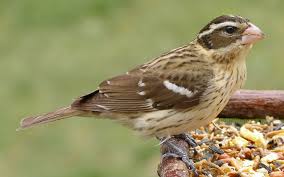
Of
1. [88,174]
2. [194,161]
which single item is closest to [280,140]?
[194,161]

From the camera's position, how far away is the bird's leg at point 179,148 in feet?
19.0

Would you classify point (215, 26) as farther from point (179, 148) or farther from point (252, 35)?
point (179, 148)

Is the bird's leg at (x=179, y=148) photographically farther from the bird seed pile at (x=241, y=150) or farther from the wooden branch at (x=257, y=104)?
the wooden branch at (x=257, y=104)

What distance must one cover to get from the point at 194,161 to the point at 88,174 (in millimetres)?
3142

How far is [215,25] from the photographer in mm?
6289

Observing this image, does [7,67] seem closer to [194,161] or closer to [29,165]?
[29,165]

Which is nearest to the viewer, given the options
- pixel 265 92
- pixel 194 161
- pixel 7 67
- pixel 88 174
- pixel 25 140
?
pixel 194 161

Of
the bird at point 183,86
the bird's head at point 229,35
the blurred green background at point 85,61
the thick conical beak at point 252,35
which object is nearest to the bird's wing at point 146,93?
the bird at point 183,86

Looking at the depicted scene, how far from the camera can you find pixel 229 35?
629 centimetres

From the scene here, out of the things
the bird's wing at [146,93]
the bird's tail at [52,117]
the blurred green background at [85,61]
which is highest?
the bird's wing at [146,93]

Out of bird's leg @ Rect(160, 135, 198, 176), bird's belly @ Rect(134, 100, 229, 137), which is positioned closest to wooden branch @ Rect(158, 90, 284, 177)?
bird's belly @ Rect(134, 100, 229, 137)

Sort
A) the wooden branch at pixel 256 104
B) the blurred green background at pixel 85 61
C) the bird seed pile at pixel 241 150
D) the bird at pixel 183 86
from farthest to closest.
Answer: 1. the blurred green background at pixel 85 61
2. the wooden branch at pixel 256 104
3. the bird at pixel 183 86
4. the bird seed pile at pixel 241 150

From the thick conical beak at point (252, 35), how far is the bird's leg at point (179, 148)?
757 mm

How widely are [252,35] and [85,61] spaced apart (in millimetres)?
5264
